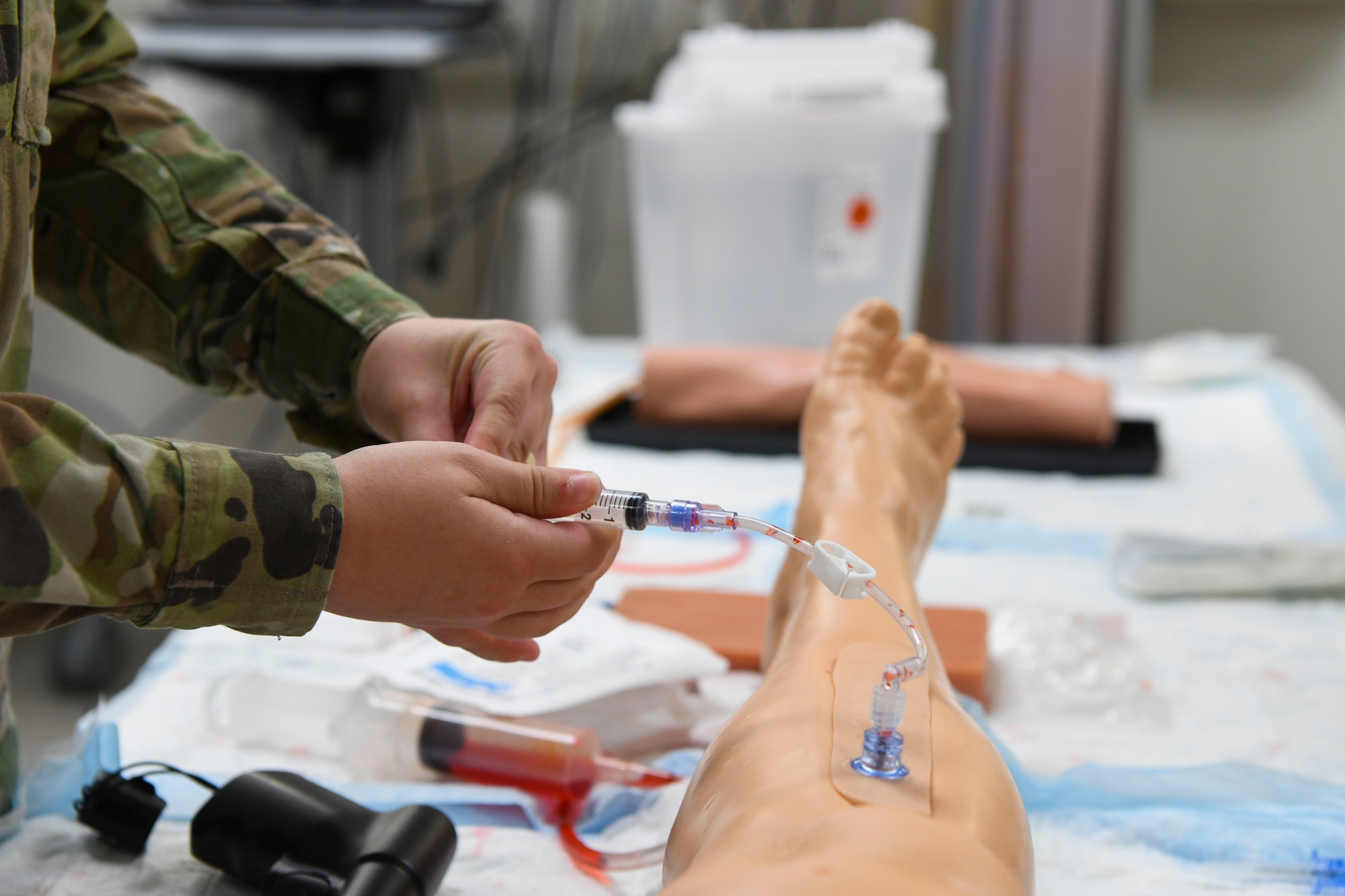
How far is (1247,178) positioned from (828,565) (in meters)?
2.19

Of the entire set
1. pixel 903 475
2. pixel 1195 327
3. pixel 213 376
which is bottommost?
pixel 1195 327

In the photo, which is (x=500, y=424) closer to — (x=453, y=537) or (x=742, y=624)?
(x=453, y=537)

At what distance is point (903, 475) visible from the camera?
0.90 metres

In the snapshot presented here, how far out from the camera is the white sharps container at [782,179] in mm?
1587

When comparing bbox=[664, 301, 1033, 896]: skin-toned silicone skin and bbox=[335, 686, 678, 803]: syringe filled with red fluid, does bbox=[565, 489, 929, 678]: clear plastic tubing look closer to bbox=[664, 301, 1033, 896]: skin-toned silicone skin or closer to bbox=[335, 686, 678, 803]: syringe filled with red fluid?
bbox=[664, 301, 1033, 896]: skin-toned silicone skin

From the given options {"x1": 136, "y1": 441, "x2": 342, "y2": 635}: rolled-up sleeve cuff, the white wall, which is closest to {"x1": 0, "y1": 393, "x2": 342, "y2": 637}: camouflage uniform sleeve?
{"x1": 136, "y1": 441, "x2": 342, "y2": 635}: rolled-up sleeve cuff

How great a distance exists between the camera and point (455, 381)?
665 mm

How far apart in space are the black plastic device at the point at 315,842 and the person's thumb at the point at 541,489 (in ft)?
0.57

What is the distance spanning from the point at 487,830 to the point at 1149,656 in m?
0.52

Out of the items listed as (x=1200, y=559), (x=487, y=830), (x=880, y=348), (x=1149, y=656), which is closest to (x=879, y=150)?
(x=880, y=348)

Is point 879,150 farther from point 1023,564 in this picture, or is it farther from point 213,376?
point 213,376

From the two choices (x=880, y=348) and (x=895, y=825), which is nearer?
(x=895, y=825)

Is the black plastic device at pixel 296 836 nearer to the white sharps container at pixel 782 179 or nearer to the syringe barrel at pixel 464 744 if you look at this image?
the syringe barrel at pixel 464 744

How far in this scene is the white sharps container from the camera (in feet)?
5.21
